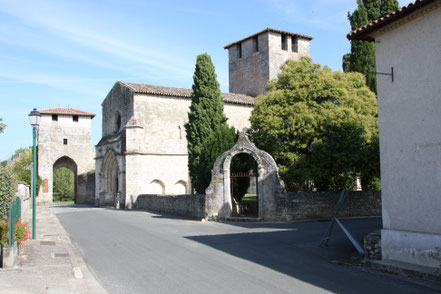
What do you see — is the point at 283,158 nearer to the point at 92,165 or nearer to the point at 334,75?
the point at 334,75

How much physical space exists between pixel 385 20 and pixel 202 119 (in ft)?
59.5

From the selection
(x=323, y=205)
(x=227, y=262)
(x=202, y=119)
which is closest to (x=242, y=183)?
(x=323, y=205)

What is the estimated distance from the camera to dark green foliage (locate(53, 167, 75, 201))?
64.4 m

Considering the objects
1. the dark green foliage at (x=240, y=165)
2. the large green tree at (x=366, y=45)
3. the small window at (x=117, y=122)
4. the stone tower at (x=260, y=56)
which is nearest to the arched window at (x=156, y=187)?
the small window at (x=117, y=122)

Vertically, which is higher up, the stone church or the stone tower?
the stone tower

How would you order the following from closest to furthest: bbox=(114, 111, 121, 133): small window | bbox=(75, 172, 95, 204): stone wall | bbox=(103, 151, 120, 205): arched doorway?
bbox=(103, 151, 120, 205): arched doorway
bbox=(114, 111, 121, 133): small window
bbox=(75, 172, 95, 204): stone wall

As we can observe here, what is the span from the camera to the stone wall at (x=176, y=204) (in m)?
22.3

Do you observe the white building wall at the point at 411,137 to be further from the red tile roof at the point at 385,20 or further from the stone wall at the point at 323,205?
the stone wall at the point at 323,205

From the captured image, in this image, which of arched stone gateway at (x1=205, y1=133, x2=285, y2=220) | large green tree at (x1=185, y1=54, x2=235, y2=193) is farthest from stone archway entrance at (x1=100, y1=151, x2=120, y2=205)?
arched stone gateway at (x1=205, y1=133, x2=285, y2=220)

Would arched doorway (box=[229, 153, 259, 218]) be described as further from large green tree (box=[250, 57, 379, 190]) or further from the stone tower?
the stone tower

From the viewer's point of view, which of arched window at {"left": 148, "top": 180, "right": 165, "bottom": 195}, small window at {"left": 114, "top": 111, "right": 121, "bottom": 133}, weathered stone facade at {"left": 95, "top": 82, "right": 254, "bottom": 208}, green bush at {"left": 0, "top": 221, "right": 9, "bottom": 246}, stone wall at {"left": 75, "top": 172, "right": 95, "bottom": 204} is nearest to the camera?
green bush at {"left": 0, "top": 221, "right": 9, "bottom": 246}

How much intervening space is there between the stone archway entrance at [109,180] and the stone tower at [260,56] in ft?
53.9

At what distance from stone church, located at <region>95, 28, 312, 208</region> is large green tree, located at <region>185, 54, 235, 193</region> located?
766cm

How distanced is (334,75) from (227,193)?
850 cm
